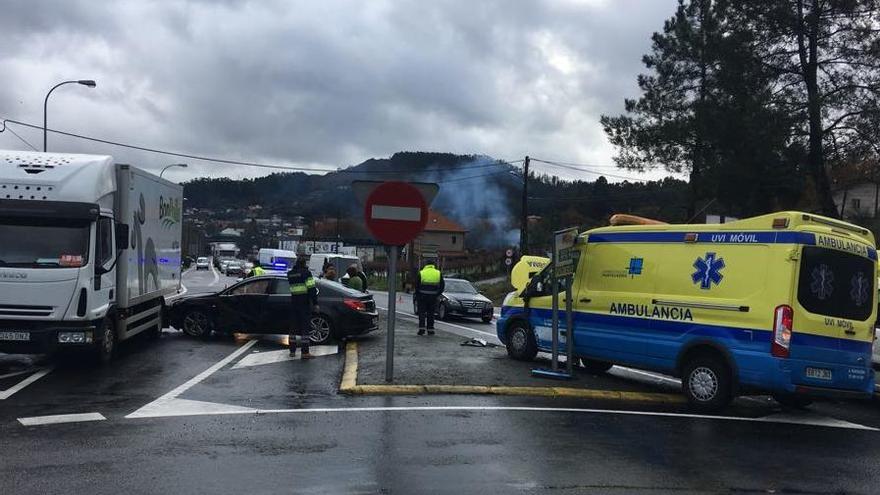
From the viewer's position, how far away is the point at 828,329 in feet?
28.6

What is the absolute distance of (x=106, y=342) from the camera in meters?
11.5

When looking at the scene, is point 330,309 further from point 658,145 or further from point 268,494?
point 658,145

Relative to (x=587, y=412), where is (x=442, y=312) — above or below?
below

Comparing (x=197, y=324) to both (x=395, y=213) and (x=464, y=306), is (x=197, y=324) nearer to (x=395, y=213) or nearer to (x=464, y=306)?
(x=395, y=213)

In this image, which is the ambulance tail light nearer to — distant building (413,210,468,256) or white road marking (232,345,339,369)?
white road marking (232,345,339,369)

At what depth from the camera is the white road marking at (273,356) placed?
12.0 metres

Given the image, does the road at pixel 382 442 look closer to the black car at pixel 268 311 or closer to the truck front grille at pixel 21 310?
the truck front grille at pixel 21 310

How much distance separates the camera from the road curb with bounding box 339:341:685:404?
9500mm

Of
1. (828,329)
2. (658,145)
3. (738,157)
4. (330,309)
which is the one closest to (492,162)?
(658,145)

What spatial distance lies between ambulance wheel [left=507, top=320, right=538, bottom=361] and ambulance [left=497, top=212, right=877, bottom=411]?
183 centimetres

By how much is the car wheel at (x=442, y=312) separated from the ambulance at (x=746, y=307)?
13.2m

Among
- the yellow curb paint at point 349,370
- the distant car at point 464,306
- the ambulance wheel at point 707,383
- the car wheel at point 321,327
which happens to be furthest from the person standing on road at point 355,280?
the ambulance wheel at point 707,383

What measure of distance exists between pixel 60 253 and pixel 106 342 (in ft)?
5.34

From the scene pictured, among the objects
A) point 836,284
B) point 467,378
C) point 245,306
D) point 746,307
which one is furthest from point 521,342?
point 245,306
